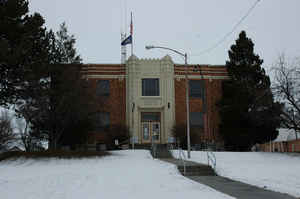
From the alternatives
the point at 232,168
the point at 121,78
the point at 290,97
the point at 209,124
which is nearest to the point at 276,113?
the point at 290,97

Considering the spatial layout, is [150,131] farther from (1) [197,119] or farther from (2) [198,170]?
(2) [198,170]

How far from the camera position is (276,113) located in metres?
28.4

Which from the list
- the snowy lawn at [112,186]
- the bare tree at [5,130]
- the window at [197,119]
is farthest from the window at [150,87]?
the bare tree at [5,130]

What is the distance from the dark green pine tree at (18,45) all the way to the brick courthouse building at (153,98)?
11.1 meters

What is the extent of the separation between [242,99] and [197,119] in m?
6.60

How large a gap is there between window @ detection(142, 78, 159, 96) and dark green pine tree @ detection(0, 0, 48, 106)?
534 inches

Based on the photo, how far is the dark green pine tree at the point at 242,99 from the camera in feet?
119

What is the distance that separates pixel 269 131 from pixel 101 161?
1850cm

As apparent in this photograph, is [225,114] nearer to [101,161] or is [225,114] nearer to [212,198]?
[101,161]

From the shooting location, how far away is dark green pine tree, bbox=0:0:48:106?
27.3 meters

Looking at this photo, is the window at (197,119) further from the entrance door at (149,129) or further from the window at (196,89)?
the entrance door at (149,129)

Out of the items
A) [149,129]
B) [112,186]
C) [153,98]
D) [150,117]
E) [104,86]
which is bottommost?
[112,186]

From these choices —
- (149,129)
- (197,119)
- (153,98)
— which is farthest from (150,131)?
(197,119)

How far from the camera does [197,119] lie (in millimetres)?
41469
